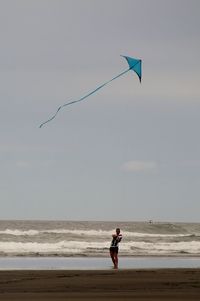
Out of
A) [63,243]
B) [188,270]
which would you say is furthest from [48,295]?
[63,243]

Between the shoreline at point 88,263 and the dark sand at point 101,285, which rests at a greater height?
the shoreline at point 88,263

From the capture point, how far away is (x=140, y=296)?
40.7 ft

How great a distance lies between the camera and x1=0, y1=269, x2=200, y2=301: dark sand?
12484 millimetres

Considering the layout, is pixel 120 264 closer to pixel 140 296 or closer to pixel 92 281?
pixel 92 281

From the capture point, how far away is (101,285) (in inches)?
567

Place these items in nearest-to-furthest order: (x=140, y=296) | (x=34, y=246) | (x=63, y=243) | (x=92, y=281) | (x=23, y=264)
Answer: (x=140, y=296)
(x=92, y=281)
(x=23, y=264)
(x=34, y=246)
(x=63, y=243)

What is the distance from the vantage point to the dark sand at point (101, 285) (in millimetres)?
12484

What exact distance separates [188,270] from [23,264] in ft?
17.3

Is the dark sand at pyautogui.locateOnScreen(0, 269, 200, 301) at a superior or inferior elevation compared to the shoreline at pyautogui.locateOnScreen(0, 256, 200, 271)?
inferior

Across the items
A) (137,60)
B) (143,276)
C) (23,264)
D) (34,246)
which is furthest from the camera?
(34,246)

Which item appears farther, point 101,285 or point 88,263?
point 88,263

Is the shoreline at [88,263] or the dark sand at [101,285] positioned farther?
the shoreline at [88,263]

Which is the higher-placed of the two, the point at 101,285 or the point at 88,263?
the point at 88,263

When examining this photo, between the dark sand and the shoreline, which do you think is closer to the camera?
→ the dark sand
